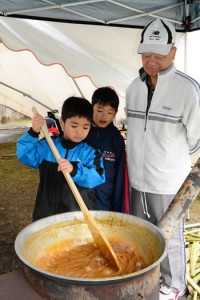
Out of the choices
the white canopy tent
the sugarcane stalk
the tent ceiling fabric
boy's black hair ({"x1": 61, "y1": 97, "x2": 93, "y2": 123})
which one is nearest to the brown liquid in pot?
boy's black hair ({"x1": 61, "y1": 97, "x2": 93, "y2": 123})

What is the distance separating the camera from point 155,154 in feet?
6.99

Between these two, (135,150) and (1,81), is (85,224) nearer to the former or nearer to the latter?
(135,150)

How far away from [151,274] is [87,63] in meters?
3.02

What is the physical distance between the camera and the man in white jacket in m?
2.03

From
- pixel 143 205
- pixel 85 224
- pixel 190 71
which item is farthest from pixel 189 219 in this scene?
pixel 85 224

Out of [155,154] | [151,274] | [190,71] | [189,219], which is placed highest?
[190,71]

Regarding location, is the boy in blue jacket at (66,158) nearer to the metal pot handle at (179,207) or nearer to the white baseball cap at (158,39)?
the white baseball cap at (158,39)

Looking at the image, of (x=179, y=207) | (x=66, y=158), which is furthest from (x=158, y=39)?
(x=179, y=207)

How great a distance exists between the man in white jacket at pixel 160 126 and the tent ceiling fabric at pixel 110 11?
1.72m

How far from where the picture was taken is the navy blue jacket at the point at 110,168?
89.6 inches

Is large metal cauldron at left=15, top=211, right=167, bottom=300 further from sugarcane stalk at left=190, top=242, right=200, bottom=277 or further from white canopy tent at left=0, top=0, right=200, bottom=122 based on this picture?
white canopy tent at left=0, top=0, right=200, bottom=122

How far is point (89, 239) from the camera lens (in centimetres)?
148

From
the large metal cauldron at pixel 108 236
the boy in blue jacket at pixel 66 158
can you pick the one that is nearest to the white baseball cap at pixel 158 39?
the boy in blue jacket at pixel 66 158

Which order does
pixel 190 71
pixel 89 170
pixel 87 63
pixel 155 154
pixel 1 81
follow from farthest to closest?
pixel 1 81 → pixel 190 71 → pixel 87 63 → pixel 155 154 → pixel 89 170
